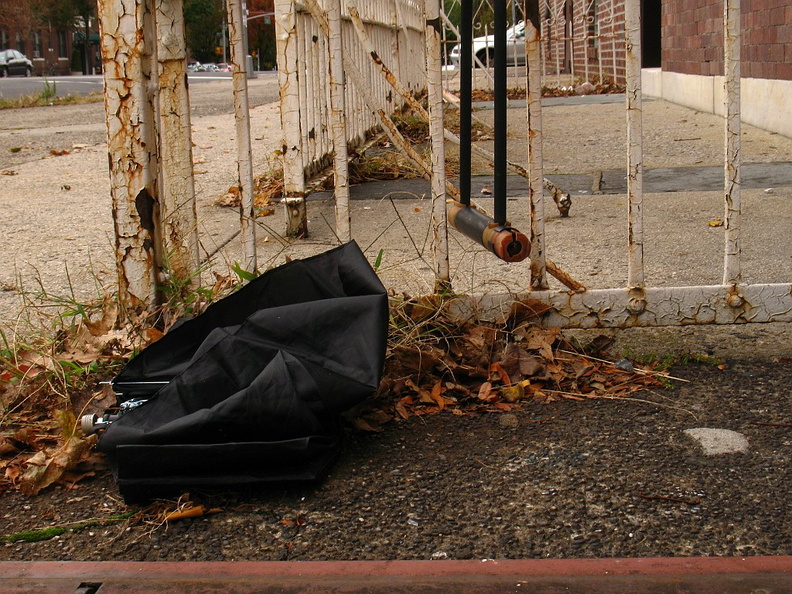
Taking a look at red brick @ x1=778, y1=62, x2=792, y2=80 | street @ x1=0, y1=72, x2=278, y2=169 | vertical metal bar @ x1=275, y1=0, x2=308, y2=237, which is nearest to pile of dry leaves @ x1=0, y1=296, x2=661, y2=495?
vertical metal bar @ x1=275, y1=0, x2=308, y2=237

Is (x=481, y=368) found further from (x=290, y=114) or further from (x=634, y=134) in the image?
(x=290, y=114)

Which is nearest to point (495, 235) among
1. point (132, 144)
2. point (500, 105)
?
point (500, 105)

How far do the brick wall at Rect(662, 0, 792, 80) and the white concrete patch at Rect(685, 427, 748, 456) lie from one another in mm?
5896

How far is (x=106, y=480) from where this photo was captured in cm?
203

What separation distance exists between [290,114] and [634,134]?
182 cm

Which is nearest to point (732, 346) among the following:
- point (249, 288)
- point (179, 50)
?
point (249, 288)

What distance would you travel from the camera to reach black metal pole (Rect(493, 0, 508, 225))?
2.14 meters

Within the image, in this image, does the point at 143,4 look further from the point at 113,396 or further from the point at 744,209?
the point at 744,209

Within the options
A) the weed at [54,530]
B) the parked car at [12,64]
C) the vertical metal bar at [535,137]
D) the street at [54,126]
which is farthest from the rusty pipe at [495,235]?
the parked car at [12,64]

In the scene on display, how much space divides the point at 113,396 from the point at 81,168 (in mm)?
5241

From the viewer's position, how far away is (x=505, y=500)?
1.85 metres

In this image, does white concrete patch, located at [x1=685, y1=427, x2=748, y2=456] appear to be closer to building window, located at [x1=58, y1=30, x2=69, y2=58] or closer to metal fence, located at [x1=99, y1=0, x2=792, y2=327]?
metal fence, located at [x1=99, y1=0, x2=792, y2=327]

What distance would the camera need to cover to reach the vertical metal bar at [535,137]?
2.34 m

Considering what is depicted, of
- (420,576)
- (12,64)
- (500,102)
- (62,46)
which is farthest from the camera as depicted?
(62,46)
